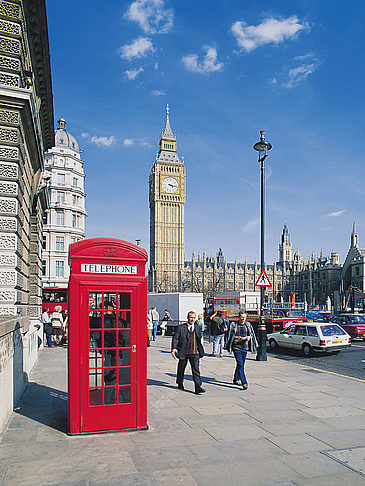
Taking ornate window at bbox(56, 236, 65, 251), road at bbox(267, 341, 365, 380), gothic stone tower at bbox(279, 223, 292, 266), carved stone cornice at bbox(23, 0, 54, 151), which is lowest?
road at bbox(267, 341, 365, 380)

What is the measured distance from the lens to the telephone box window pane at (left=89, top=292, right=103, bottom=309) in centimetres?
609

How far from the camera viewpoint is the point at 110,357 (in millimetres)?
6137

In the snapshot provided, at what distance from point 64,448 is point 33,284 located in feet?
32.2

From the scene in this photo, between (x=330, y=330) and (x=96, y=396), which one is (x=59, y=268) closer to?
(x=330, y=330)

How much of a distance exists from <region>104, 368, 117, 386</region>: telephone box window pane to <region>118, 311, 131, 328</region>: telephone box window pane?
64 cm

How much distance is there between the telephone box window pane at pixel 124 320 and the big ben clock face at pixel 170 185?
392 ft

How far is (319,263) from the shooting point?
13062 centimetres

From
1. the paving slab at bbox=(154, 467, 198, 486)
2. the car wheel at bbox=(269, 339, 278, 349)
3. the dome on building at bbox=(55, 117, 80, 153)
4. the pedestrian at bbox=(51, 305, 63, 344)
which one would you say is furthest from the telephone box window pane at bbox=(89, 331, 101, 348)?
the dome on building at bbox=(55, 117, 80, 153)

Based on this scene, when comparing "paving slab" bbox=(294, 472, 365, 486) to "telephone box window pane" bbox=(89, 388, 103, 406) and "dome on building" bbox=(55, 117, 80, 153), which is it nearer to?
"telephone box window pane" bbox=(89, 388, 103, 406)

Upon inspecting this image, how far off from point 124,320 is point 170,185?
12026cm

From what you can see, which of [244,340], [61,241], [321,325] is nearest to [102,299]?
[244,340]

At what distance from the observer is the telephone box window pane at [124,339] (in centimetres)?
614

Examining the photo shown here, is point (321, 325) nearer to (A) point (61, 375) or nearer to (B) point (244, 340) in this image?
(B) point (244, 340)

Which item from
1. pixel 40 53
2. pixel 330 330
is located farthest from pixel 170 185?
pixel 40 53
